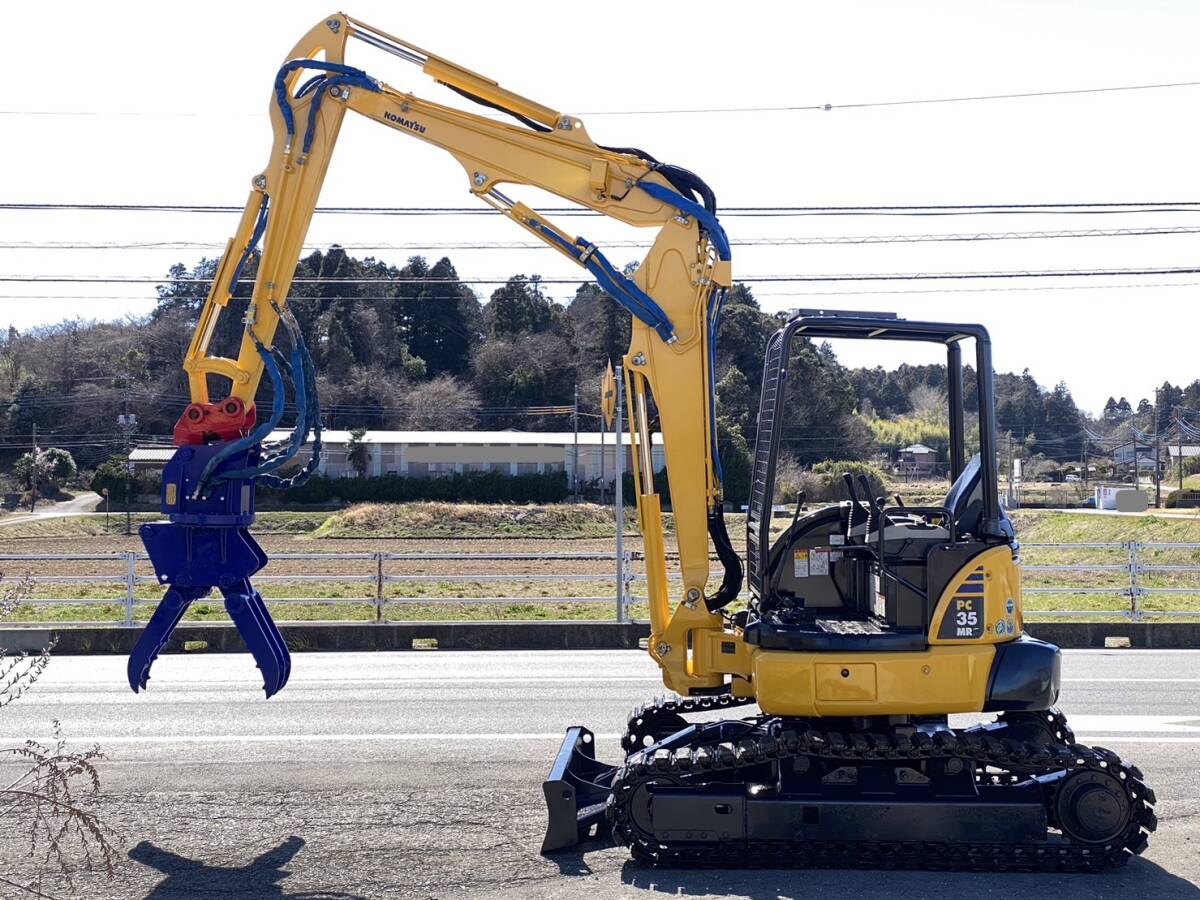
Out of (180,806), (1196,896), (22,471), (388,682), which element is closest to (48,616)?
(388,682)

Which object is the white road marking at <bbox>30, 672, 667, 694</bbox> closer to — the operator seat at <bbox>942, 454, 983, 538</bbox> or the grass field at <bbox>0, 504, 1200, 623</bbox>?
the grass field at <bbox>0, 504, 1200, 623</bbox>

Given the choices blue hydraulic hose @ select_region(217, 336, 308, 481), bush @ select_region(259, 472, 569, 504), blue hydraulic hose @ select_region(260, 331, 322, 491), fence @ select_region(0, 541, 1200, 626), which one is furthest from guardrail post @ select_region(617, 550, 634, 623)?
bush @ select_region(259, 472, 569, 504)

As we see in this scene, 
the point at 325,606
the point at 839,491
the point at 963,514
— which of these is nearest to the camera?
Answer: the point at 963,514

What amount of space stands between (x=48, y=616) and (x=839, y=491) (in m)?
16.6

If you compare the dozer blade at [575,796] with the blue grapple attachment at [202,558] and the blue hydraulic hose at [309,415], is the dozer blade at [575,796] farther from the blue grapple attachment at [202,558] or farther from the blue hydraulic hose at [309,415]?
A: the blue hydraulic hose at [309,415]

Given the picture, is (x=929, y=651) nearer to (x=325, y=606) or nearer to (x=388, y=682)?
(x=388, y=682)

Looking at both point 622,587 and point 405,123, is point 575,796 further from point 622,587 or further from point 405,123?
point 622,587

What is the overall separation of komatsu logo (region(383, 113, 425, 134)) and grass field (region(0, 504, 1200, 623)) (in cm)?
352

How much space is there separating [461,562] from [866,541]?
27.9 m

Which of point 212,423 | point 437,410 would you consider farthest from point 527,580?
point 437,410

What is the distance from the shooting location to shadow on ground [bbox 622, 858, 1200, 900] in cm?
616

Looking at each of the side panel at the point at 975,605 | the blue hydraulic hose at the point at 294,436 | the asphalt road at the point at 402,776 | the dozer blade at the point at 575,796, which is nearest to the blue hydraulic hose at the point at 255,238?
the blue hydraulic hose at the point at 294,436

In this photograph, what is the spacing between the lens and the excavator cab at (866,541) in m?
6.74

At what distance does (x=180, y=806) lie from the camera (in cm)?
783
